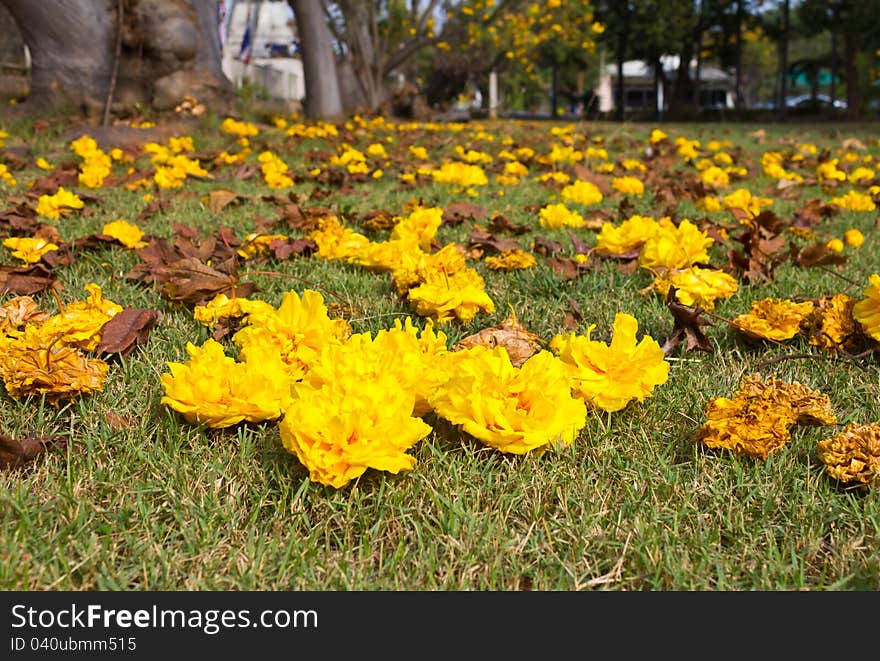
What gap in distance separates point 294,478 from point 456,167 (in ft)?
13.4

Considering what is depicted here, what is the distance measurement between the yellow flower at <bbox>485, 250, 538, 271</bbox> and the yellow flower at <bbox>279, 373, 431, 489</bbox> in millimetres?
1588

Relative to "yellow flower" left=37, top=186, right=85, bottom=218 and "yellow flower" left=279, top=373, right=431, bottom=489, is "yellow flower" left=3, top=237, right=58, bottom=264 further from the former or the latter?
"yellow flower" left=279, top=373, right=431, bottom=489

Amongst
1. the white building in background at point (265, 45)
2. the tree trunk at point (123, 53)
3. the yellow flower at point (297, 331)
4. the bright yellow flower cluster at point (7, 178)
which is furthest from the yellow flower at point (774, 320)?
the white building in background at point (265, 45)

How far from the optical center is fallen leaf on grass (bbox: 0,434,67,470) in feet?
4.76

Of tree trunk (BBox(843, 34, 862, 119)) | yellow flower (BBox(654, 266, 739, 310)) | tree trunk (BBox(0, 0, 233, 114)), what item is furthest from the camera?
tree trunk (BBox(843, 34, 862, 119))

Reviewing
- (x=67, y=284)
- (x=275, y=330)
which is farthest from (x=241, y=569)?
(x=67, y=284)

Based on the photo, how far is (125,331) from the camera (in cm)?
198

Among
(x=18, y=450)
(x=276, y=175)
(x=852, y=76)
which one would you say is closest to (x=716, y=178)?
(x=276, y=175)

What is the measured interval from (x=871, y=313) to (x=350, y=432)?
4.71ft

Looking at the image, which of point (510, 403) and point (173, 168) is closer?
point (510, 403)

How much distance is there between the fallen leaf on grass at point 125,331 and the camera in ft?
6.37

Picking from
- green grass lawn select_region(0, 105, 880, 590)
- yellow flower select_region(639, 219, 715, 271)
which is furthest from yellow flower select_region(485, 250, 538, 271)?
green grass lawn select_region(0, 105, 880, 590)

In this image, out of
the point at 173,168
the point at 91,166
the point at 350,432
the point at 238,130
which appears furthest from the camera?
the point at 238,130

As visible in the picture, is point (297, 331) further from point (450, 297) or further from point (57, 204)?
point (57, 204)
